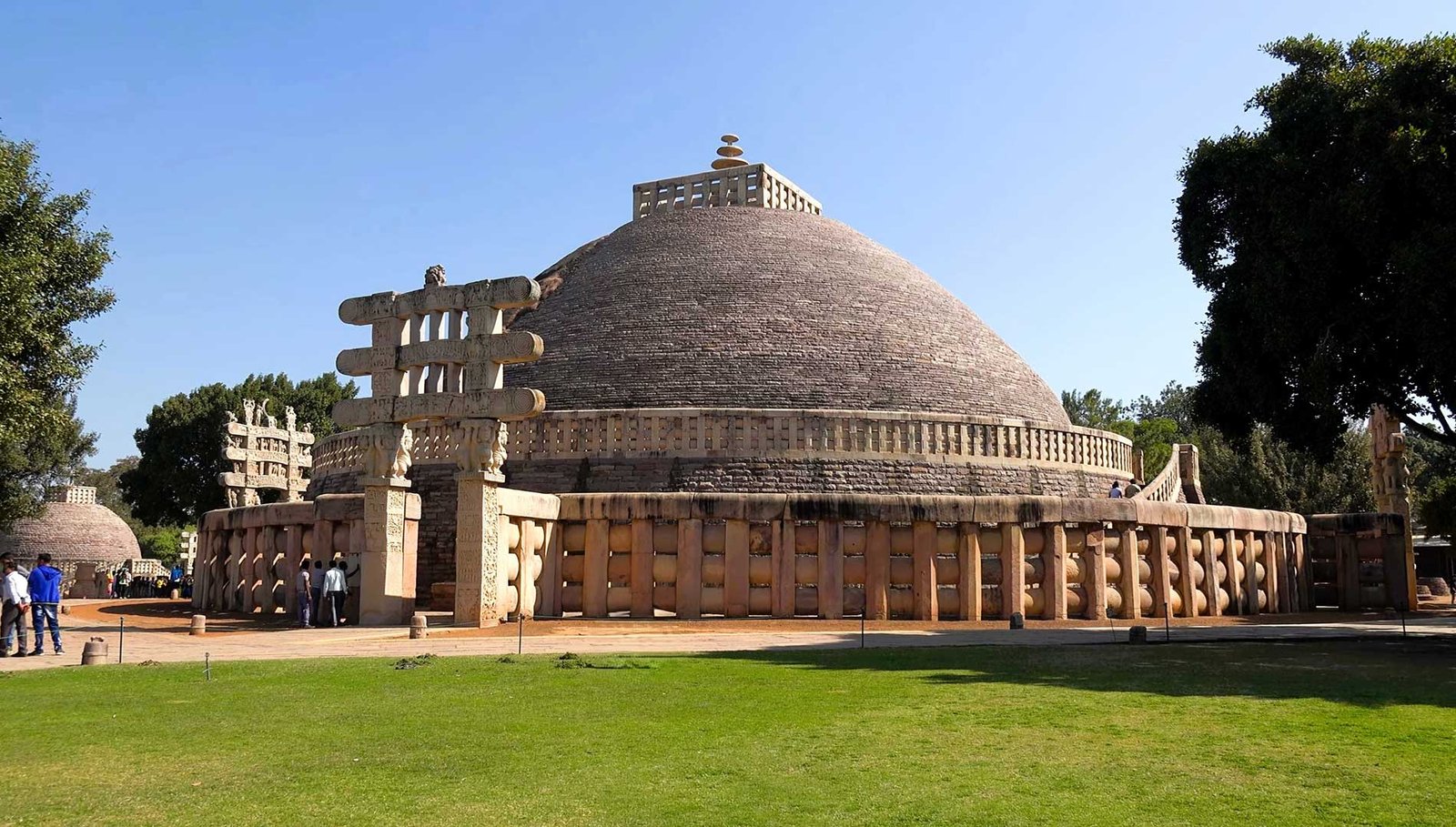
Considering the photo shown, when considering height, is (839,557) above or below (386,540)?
below

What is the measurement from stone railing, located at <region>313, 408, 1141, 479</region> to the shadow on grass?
9.38 m

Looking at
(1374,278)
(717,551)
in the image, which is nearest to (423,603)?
(717,551)

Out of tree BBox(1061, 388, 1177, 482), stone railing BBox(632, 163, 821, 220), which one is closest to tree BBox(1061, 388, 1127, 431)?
tree BBox(1061, 388, 1177, 482)

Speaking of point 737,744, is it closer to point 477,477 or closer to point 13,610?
point 477,477

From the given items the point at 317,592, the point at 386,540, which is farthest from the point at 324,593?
the point at 386,540

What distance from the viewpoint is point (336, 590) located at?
16000 millimetres

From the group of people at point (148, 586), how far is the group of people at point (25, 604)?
21604 millimetres

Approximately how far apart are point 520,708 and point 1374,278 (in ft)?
36.5

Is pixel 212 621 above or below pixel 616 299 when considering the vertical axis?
below

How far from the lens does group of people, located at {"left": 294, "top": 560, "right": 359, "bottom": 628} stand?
16.0 metres

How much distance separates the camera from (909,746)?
19.6 ft

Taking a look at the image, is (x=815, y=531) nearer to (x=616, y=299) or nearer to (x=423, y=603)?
(x=423, y=603)

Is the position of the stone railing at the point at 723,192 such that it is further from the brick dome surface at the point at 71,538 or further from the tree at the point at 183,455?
the brick dome surface at the point at 71,538

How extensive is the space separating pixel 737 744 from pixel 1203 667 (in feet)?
16.7
